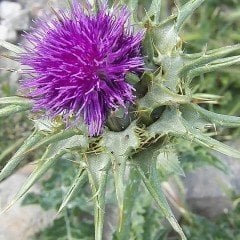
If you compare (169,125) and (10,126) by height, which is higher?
(169,125)

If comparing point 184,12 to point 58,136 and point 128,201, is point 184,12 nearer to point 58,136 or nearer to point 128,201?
point 58,136

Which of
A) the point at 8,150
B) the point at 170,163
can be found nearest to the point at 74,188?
the point at 170,163

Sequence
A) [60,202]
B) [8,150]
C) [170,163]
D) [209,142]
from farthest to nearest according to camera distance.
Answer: [8,150], [60,202], [170,163], [209,142]

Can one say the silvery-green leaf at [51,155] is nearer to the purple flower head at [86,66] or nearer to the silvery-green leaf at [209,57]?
the purple flower head at [86,66]

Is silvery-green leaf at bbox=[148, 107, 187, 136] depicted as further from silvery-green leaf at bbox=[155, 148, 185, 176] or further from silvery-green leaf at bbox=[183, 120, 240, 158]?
silvery-green leaf at bbox=[155, 148, 185, 176]

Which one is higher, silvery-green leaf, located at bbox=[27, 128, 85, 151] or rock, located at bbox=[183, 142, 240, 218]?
silvery-green leaf, located at bbox=[27, 128, 85, 151]

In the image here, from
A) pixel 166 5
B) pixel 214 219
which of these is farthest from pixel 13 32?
pixel 214 219

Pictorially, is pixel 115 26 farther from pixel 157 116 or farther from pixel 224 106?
pixel 224 106

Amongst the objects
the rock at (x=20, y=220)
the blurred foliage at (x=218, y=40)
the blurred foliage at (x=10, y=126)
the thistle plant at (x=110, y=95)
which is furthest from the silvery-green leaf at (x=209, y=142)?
the blurred foliage at (x=10, y=126)

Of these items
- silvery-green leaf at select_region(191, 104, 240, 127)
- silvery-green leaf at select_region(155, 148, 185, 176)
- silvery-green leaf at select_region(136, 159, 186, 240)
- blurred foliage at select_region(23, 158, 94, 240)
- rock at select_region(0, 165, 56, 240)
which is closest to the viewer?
silvery-green leaf at select_region(136, 159, 186, 240)

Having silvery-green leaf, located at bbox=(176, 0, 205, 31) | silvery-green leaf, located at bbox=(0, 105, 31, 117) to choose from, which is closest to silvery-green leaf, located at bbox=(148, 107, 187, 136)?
silvery-green leaf, located at bbox=(176, 0, 205, 31)
